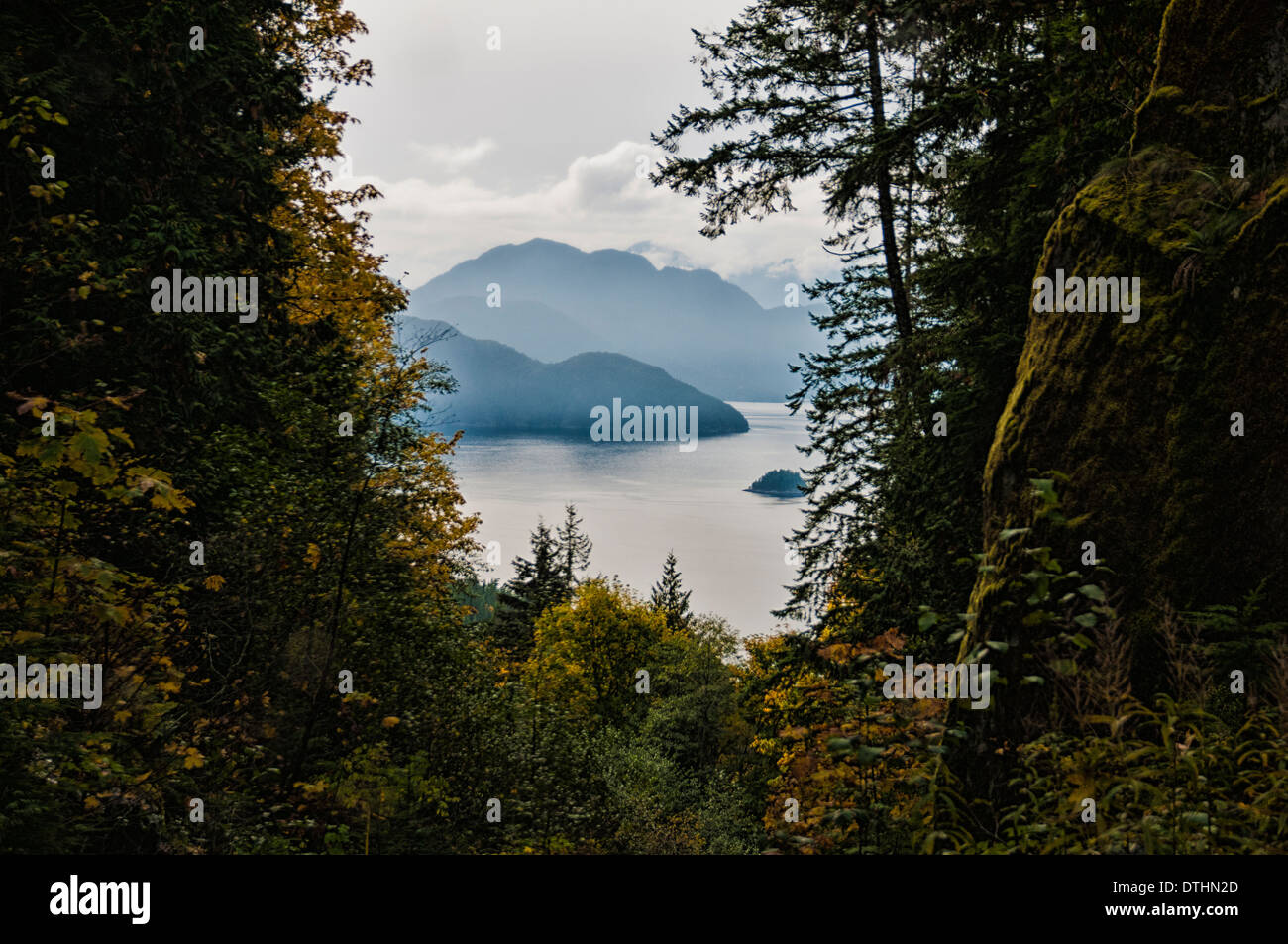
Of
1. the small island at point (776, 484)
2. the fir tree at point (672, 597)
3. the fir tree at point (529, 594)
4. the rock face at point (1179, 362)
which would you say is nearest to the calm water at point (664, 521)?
the small island at point (776, 484)

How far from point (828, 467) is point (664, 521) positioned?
4946 inches

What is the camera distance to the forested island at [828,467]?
12.3ft

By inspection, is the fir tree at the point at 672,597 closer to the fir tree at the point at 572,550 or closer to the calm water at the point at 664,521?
the fir tree at the point at 572,550

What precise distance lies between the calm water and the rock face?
64.1m

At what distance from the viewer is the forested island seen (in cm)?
375

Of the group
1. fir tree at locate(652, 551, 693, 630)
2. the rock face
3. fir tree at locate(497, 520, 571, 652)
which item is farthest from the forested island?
fir tree at locate(652, 551, 693, 630)

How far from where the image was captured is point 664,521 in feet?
463

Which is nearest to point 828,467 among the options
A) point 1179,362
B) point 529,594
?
point 1179,362

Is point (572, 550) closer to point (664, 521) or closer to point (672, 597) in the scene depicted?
point (672, 597)

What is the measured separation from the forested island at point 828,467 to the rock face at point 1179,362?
0.03 meters

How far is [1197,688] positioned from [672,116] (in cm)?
1068

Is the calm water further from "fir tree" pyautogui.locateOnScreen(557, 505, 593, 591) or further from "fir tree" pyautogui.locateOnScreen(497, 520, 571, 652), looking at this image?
"fir tree" pyautogui.locateOnScreen(497, 520, 571, 652)
